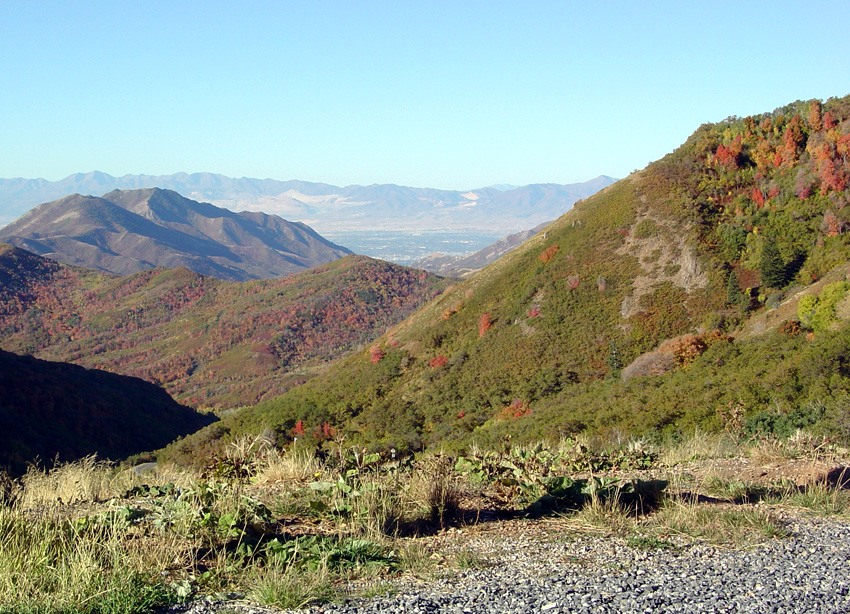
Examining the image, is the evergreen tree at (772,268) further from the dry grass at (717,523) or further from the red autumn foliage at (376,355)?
the dry grass at (717,523)

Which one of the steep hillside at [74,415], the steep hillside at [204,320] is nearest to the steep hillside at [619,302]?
the steep hillside at [74,415]

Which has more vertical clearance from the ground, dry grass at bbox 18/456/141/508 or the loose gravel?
the loose gravel

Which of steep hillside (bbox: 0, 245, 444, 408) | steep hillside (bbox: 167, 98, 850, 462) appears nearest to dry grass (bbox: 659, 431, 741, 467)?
steep hillside (bbox: 167, 98, 850, 462)

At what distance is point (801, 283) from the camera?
3234cm

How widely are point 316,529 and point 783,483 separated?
16.5 feet

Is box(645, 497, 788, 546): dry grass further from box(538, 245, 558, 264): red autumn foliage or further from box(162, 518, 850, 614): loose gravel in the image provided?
box(538, 245, 558, 264): red autumn foliage

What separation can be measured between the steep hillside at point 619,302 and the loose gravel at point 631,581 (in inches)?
733

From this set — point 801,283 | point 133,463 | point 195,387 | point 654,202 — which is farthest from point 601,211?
point 195,387

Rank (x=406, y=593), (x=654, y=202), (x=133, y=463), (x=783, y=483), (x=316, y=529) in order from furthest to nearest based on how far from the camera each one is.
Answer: (x=654, y=202)
(x=133, y=463)
(x=783, y=483)
(x=316, y=529)
(x=406, y=593)

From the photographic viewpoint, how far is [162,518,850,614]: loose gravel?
3906 mm

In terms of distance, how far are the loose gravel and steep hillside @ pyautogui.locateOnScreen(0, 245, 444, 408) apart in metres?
74.9

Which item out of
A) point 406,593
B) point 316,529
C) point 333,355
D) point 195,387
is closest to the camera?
point 406,593

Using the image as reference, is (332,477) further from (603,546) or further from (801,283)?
(801,283)

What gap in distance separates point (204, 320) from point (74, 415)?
8003 centimetres
